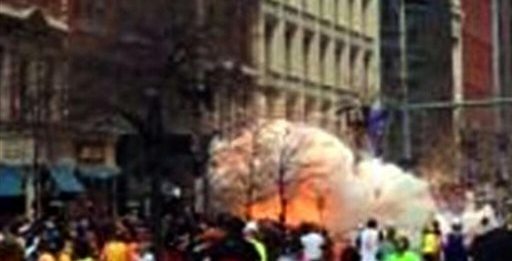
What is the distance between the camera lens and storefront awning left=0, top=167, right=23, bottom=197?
54.3 m

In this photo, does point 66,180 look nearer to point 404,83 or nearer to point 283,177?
point 283,177

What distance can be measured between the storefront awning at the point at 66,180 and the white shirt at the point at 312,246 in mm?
21338

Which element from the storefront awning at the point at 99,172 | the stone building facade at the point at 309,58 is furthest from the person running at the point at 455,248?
the stone building facade at the point at 309,58

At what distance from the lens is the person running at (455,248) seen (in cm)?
3819

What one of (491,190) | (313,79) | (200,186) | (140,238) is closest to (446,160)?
(491,190)

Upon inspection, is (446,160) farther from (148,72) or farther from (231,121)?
(148,72)

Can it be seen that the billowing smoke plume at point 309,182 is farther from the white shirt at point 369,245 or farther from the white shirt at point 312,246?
the white shirt at point 312,246

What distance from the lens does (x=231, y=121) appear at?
209 feet

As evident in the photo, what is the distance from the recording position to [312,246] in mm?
34656

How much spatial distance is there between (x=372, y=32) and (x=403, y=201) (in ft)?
145

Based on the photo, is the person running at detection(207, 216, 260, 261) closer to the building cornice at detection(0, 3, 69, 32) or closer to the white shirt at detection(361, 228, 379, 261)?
the white shirt at detection(361, 228, 379, 261)

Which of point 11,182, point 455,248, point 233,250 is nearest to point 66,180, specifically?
point 11,182

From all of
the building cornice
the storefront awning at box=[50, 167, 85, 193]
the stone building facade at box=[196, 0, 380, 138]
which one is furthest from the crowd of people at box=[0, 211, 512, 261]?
the stone building facade at box=[196, 0, 380, 138]

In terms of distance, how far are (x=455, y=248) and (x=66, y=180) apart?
835 inches
